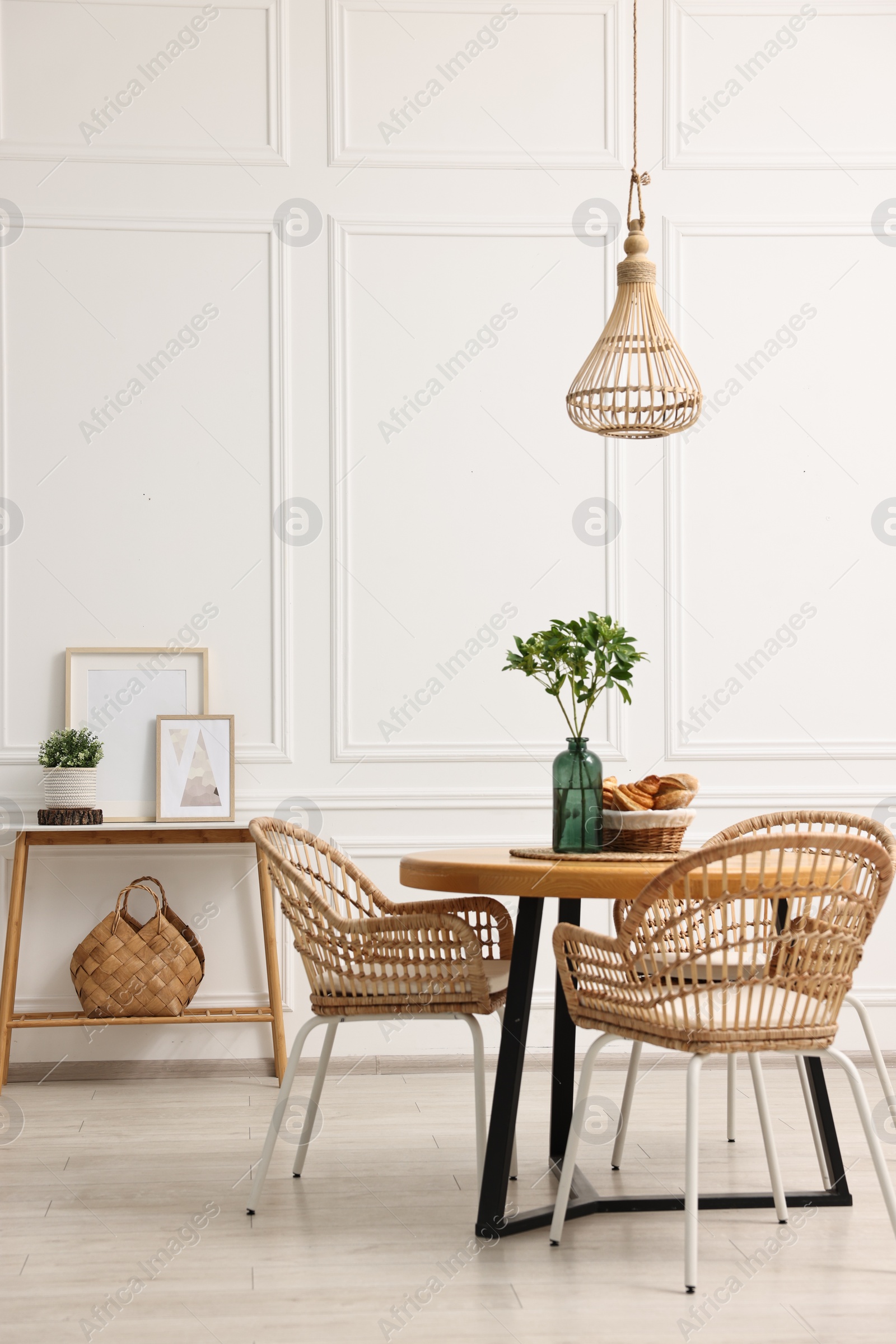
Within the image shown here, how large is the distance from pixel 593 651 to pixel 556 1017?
87 centimetres

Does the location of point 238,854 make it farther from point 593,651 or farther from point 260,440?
point 593,651

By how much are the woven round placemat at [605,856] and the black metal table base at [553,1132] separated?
0.32 ft

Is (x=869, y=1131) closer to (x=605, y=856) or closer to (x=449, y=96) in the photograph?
(x=605, y=856)

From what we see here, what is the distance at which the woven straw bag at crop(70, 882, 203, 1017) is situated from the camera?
3539 millimetres

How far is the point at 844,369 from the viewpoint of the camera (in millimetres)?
4105

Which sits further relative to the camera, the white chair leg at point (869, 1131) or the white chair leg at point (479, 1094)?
the white chair leg at point (479, 1094)

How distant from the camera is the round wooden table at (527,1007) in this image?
7.44 ft

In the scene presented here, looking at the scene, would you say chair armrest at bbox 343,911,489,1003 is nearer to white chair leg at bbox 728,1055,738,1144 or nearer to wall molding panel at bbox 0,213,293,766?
white chair leg at bbox 728,1055,738,1144

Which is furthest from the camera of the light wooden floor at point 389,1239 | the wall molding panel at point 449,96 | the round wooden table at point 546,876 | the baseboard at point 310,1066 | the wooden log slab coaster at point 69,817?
the wall molding panel at point 449,96

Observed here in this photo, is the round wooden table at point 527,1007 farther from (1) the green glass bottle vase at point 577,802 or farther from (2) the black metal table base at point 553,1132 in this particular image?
(1) the green glass bottle vase at point 577,802

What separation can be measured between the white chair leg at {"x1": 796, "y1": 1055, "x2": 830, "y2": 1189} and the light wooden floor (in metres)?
0.09

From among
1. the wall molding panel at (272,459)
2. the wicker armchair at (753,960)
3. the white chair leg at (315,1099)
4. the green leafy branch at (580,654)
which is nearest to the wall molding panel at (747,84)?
the wall molding panel at (272,459)

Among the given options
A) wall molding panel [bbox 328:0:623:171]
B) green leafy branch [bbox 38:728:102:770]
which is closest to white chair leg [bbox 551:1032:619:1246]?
green leafy branch [bbox 38:728:102:770]

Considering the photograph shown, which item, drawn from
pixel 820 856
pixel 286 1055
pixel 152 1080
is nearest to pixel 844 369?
pixel 820 856
